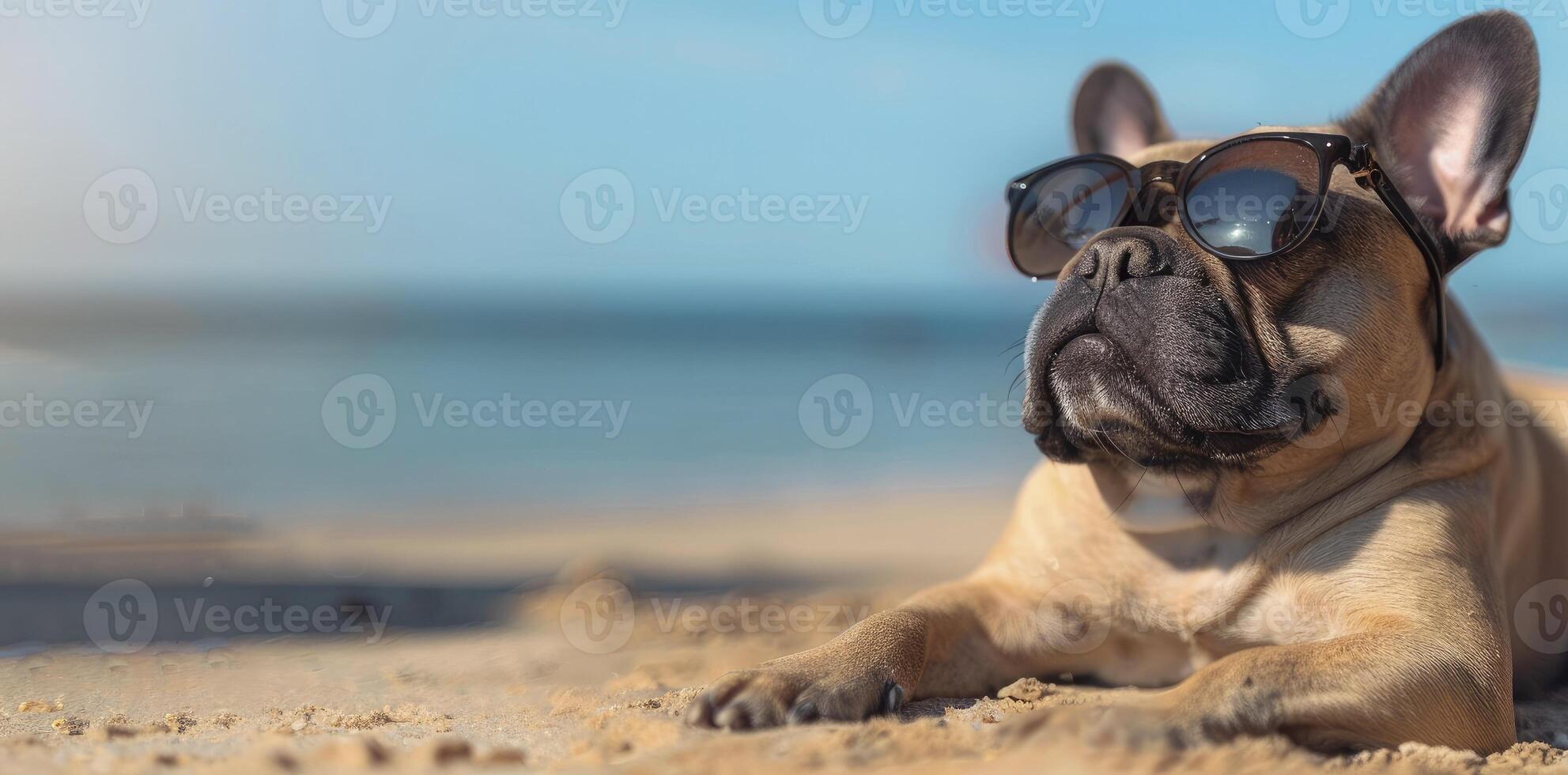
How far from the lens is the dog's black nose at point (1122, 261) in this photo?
283 centimetres

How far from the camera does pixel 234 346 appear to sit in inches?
432

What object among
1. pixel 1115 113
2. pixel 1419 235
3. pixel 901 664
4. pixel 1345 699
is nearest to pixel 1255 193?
pixel 1419 235

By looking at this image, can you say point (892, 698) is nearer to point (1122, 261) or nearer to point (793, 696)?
point (793, 696)

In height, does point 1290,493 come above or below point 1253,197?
below

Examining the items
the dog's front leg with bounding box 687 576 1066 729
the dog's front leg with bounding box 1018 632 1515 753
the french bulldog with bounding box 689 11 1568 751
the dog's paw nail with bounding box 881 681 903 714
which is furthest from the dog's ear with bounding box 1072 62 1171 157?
the dog's paw nail with bounding box 881 681 903 714

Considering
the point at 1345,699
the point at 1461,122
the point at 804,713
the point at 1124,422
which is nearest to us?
the point at 1345,699

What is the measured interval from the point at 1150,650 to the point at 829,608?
153cm

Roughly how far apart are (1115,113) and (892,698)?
105 inches

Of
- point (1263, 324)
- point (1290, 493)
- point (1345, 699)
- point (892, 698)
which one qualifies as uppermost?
point (1263, 324)

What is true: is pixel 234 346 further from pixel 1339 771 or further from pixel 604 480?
pixel 1339 771

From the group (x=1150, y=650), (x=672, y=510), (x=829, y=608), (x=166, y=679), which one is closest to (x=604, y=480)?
(x=672, y=510)

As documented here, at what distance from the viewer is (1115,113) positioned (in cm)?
436

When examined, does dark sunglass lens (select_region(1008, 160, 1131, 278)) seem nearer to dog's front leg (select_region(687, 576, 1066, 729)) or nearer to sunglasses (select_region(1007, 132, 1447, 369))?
sunglasses (select_region(1007, 132, 1447, 369))

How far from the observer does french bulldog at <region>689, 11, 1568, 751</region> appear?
2430 millimetres
